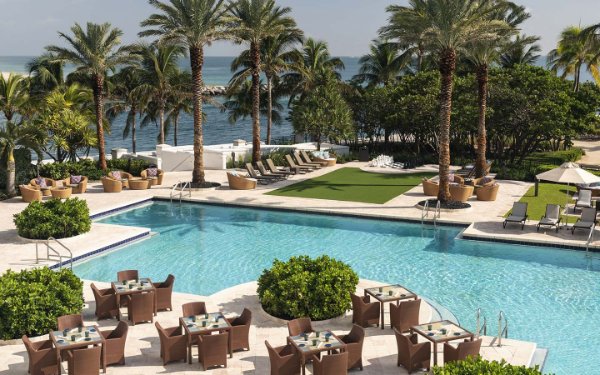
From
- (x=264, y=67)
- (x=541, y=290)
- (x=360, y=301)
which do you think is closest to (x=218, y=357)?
(x=360, y=301)

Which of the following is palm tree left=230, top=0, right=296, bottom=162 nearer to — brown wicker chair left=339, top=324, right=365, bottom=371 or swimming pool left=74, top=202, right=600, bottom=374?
swimming pool left=74, top=202, right=600, bottom=374

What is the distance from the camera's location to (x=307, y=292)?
15117mm

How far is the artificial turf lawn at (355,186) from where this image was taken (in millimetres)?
30672

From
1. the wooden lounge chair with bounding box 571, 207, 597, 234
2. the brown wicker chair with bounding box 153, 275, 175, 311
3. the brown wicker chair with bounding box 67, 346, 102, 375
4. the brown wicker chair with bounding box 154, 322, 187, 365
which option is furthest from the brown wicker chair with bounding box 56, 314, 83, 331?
the wooden lounge chair with bounding box 571, 207, 597, 234

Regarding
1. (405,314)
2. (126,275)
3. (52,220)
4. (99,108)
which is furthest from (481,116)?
(126,275)

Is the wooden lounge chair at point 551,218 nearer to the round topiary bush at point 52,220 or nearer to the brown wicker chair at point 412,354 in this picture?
the brown wicker chair at point 412,354

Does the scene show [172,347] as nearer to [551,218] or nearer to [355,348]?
[355,348]

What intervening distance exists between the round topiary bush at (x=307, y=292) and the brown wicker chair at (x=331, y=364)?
9.78 ft

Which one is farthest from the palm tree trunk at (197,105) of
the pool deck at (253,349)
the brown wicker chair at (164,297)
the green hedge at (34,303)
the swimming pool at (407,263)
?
the green hedge at (34,303)

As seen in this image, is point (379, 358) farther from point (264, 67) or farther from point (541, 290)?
point (264, 67)

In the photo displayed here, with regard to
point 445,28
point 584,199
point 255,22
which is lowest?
point 584,199

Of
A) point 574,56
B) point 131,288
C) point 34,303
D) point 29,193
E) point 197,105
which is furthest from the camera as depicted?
point 574,56

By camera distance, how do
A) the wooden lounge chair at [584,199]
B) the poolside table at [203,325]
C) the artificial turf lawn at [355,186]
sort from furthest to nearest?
the artificial turf lawn at [355,186] < the wooden lounge chair at [584,199] < the poolside table at [203,325]

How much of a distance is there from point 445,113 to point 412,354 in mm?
16418
